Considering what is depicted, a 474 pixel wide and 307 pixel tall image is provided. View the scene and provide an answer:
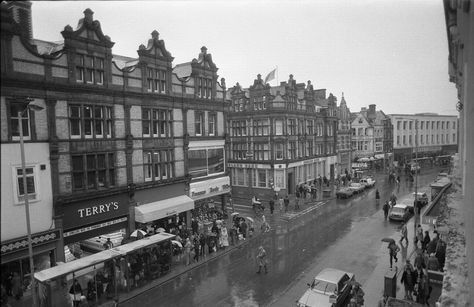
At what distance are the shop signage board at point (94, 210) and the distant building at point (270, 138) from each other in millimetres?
20007

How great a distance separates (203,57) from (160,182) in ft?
37.3

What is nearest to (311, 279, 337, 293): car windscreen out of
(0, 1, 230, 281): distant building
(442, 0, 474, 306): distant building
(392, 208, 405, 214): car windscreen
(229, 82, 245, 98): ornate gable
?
(442, 0, 474, 306): distant building

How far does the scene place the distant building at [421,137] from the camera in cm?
7925

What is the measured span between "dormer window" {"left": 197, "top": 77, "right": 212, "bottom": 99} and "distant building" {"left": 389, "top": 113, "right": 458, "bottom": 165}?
199 feet

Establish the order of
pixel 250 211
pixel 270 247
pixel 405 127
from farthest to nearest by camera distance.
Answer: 1. pixel 405 127
2. pixel 250 211
3. pixel 270 247

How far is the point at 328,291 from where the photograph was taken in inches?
563

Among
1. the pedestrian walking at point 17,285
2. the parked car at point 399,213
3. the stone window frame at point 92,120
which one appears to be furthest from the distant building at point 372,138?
the pedestrian walking at point 17,285

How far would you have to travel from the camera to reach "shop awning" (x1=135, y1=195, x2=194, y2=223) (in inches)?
903

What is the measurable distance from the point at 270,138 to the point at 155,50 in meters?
21.5

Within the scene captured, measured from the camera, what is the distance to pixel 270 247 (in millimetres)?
23828

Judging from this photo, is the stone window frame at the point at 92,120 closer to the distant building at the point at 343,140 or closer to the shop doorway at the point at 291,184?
the shop doorway at the point at 291,184

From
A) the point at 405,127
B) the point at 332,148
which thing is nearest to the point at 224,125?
the point at 332,148

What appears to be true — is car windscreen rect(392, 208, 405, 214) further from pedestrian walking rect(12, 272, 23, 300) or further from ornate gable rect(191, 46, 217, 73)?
pedestrian walking rect(12, 272, 23, 300)

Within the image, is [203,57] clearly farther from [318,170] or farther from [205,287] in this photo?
[318,170]
